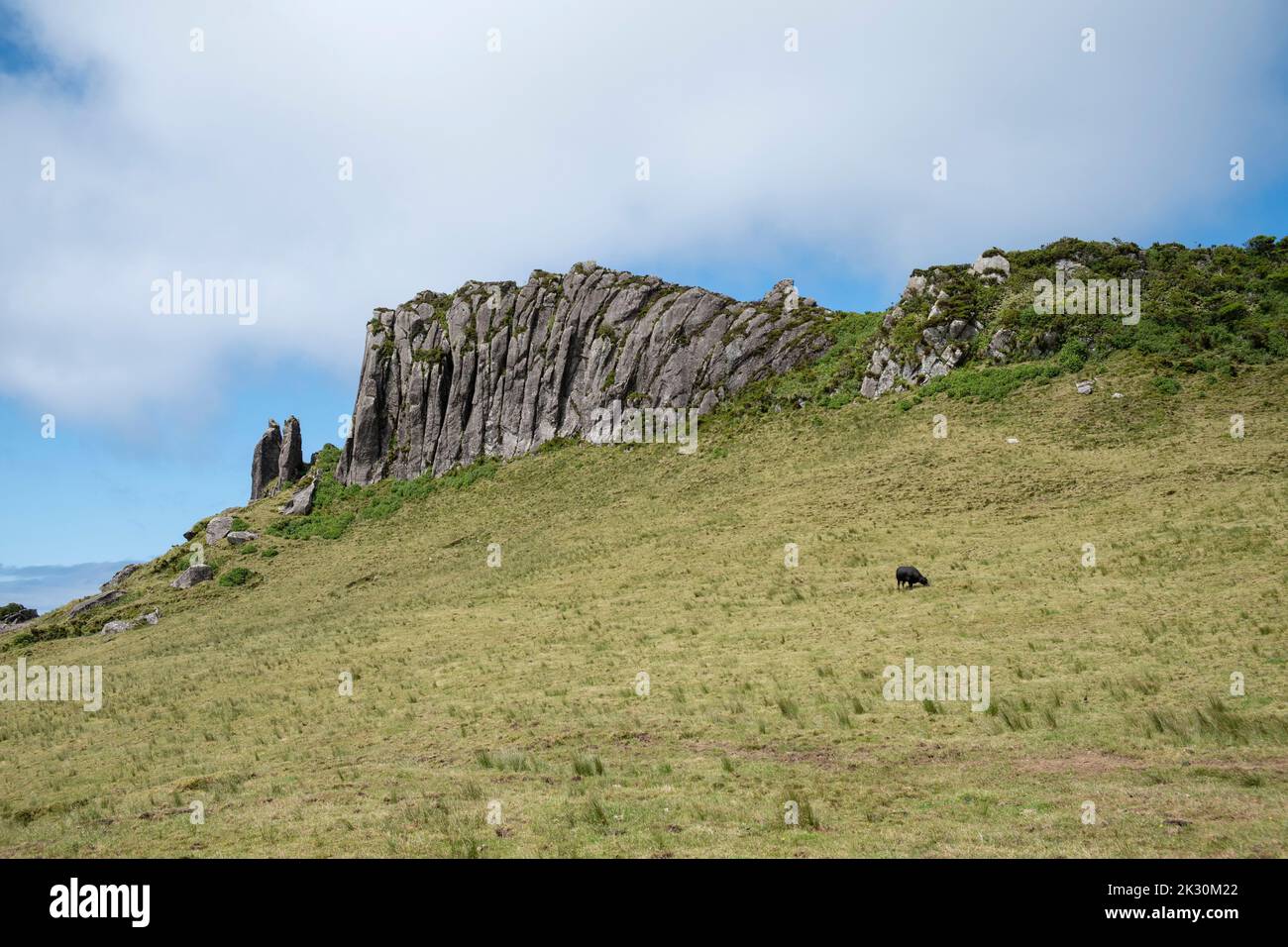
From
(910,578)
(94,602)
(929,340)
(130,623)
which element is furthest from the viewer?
(94,602)

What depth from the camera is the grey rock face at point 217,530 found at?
78375mm

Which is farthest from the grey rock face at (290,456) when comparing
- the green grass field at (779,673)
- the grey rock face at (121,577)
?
the green grass field at (779,673)

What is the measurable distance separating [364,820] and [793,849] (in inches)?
317

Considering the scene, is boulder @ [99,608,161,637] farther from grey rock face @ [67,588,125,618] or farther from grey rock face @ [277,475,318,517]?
grey rock face @ [277,475,318,517]

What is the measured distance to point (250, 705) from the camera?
29.2m

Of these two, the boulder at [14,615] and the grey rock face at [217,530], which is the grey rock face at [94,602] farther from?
the grey rock face at [217,530]

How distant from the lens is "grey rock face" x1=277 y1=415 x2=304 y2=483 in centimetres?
10588

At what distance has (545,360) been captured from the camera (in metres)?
84.5

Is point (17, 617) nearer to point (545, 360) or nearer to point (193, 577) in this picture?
point (193, 577)

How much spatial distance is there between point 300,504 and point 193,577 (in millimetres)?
18474

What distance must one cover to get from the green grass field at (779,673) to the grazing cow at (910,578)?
0.63m

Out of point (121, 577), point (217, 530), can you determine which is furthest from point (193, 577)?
point (121, 577)
